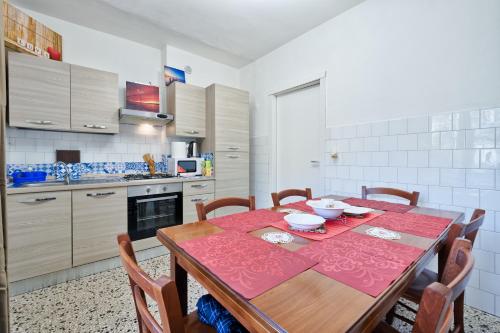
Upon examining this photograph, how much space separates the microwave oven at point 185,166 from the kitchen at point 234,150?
0.02m

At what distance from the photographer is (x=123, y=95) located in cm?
279

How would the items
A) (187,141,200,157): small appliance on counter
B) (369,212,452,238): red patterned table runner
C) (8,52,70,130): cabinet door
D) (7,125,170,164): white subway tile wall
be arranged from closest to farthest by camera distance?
(369,212,452,238): red patterned table runner < (8,52,70,130): cabinet door < (7,125,170,164): white subway tile wall < (187,141,200,157): small appliance on counter

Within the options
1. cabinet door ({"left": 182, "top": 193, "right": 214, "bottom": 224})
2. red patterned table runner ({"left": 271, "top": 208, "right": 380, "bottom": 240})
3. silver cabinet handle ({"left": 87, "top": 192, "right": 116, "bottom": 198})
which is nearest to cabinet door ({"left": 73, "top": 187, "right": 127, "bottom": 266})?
silver cabinet handle ({"left": 87, "top": 192, "right": 116, "bottom": 198})

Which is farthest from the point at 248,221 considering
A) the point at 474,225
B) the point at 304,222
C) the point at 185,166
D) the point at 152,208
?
the point at 185,166

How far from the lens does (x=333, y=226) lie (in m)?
1.13

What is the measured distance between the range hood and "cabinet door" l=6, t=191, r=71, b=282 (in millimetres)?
1001

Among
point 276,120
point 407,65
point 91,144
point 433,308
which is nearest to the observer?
point 433,308

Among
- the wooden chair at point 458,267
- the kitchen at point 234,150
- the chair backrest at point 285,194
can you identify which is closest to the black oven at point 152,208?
the kitchen at point 234,150

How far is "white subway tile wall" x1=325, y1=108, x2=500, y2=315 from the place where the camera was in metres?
1.57

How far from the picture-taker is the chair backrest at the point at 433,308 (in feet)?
1.37

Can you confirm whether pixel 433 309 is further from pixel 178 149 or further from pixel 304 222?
pixel 178 149

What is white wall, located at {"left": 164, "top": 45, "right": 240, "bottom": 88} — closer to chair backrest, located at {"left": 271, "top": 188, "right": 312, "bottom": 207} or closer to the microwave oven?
the microwave oven

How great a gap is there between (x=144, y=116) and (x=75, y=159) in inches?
34.1

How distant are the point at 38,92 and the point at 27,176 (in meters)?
0.78
